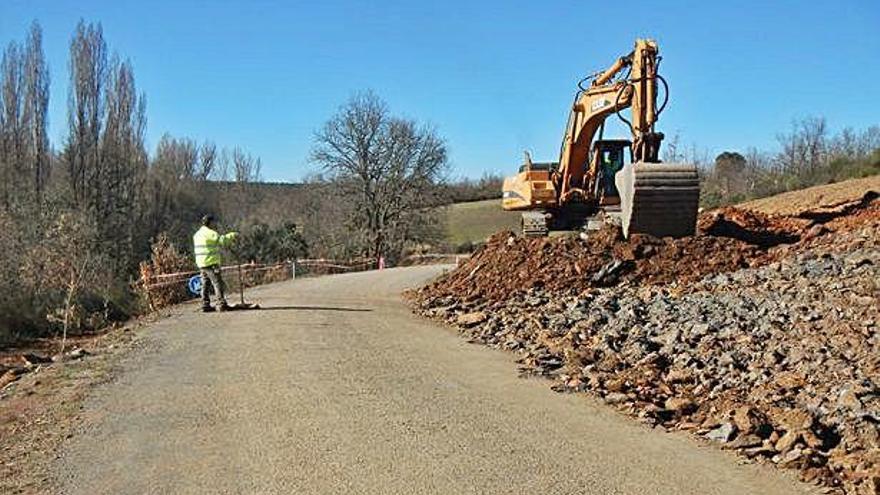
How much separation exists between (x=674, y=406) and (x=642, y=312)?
166 inches

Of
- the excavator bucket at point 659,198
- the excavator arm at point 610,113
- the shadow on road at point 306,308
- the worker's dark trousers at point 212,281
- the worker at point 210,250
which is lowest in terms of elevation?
the shadow on road at point 306,308

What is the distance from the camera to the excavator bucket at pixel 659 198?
17.1 metres

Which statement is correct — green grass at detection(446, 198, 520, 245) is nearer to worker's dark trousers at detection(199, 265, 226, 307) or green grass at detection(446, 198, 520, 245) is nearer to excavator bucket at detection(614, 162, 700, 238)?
excavator bucket at detection(614, 162, 700, 238)

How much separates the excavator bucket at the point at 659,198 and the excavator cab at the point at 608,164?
16.1ft

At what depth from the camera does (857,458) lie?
6219mm

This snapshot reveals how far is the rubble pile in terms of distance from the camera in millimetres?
7117

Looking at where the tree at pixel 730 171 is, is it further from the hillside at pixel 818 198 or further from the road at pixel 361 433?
the road at pixel 361 433

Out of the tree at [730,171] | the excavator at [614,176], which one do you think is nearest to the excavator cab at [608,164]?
the excavator at [614,176]

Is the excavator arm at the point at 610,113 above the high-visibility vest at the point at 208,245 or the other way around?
above

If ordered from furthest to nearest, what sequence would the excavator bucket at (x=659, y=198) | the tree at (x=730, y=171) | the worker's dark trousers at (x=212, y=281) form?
1. the tree at (x=730, y=171)
2. the excavator bucket at (x=659, y=198)
3. the worker's dark trousers at (x=212, y=281)

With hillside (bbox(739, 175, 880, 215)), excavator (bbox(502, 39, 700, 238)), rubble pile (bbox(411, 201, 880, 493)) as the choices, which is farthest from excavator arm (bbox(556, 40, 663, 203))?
hillside (bbox(739, 175, 880, 215))

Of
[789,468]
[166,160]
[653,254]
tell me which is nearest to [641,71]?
[653,254]

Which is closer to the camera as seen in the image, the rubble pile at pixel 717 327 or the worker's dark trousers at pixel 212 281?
the rubble pile at pixel 717 327

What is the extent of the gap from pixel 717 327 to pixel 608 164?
12.9m
